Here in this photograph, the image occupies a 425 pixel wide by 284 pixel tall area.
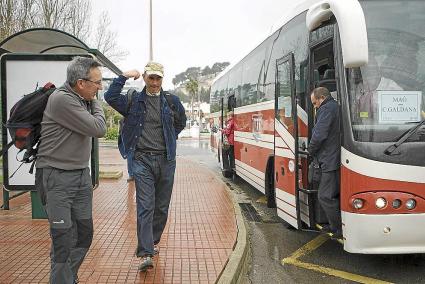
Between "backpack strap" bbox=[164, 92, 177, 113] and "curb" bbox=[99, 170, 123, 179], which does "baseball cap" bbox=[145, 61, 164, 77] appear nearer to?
"backpack strap" bbox=[164, 92, 177, 113]

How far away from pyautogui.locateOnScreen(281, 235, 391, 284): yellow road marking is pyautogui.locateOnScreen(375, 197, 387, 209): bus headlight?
96 cm

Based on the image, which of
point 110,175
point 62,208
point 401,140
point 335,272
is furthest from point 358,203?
point 110,175

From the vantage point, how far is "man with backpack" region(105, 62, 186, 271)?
16.0ft

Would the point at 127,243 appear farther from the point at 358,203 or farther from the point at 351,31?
the point at 351,31

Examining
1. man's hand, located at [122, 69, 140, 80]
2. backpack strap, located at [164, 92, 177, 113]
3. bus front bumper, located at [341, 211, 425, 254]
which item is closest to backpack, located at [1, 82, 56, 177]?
man's hand, located at [122, 69, 140, 80]

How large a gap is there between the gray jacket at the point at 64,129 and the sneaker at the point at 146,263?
1.59 m

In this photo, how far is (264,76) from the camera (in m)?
9.16

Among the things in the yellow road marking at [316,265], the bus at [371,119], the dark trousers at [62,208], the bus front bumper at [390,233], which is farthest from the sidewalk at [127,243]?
the bus front bumper at [390,233]

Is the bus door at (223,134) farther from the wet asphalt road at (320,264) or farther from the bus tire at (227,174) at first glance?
the wet asphalt road at (320,264)

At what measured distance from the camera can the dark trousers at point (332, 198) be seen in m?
5.33

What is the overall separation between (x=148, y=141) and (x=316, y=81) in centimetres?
246

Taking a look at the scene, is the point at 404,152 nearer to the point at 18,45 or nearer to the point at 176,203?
the point at 176,203

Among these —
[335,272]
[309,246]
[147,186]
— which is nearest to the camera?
[147,186]

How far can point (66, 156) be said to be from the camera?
144 inches
